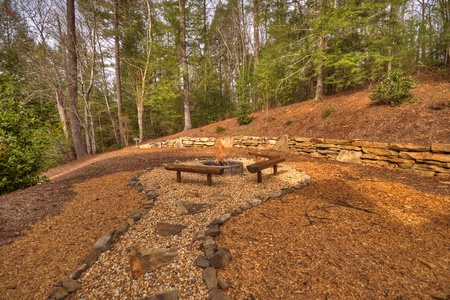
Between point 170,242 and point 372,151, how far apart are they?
5.64 meters

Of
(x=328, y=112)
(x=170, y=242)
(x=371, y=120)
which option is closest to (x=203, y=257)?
(x=170, y=242)

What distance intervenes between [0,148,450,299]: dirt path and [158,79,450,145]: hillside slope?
5.70 ft

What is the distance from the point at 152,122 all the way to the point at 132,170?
1171cm

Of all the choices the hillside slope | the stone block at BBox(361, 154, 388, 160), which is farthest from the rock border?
the hillside slope

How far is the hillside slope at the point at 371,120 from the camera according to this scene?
5195 mm

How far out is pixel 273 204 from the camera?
3.25 metres

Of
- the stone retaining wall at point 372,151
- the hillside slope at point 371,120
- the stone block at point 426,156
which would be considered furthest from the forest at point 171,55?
the stone block at point 426,156

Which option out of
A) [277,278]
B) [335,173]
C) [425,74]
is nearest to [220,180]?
[335,173]

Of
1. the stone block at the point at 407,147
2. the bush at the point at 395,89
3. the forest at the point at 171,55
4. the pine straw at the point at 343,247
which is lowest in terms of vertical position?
the pine straw at the point at 343,247

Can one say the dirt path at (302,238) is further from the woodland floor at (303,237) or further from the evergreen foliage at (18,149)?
the evergreen foliage at (18,149)

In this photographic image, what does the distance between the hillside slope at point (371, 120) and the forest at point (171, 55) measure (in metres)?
1.39

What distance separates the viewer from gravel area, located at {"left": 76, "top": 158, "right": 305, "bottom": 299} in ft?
5.63

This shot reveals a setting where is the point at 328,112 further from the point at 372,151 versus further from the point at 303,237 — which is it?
the point at 303,237

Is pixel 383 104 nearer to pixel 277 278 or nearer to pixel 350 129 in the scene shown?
pixel 350 129
